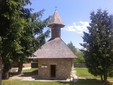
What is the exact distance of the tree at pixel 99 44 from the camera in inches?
1203

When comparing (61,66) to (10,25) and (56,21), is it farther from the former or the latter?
(10,25)

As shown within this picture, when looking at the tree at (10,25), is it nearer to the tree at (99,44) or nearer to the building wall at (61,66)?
the tree at (99,44)

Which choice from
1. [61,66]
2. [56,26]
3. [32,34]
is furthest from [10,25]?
[56,26]

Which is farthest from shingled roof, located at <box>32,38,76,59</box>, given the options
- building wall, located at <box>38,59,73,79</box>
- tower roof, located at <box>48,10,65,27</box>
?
tower roof, located at <box>48,10,65,27</box>

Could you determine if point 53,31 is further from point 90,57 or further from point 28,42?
point 28,42

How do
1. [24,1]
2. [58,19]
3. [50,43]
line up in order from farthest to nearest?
[58,19] < [50,43] < [24,1]

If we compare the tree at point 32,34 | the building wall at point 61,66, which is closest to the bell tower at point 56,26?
the building wall at point 61,66

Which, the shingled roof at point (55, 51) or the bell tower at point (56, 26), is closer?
the shingled roof at point (55, 51)

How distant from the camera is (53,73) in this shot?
3694 centimetres

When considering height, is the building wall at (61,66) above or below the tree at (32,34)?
below

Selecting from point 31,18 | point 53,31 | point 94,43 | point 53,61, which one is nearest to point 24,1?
point 31,18

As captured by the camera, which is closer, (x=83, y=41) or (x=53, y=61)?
(x=83, y=41)

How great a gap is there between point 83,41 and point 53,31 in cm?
972

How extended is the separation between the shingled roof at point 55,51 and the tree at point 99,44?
468 centimetres
